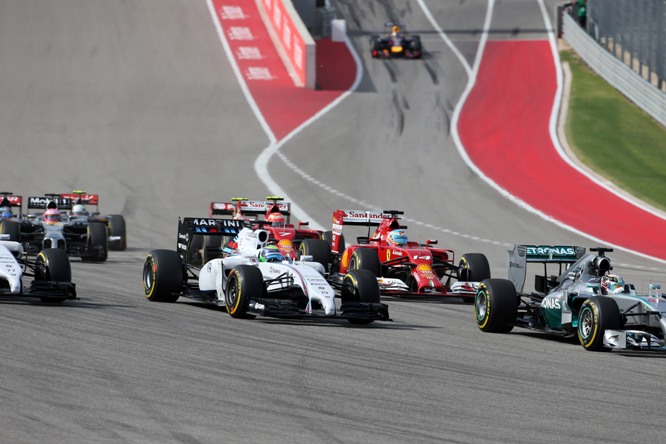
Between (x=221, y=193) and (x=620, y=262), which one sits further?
(x=221, y=193)

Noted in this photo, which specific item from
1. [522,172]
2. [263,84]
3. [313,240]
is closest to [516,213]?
[522,172]

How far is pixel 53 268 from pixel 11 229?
10984mm

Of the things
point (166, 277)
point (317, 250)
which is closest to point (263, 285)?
point (166, 277)

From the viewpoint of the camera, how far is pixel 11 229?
99.5 feet

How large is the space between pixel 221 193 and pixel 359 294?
75.4ft

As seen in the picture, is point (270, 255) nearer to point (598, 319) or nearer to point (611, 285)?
point (611, 285)

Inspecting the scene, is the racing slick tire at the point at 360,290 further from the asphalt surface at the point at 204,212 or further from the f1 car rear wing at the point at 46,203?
the f1 car rear wing at the point at 46,203

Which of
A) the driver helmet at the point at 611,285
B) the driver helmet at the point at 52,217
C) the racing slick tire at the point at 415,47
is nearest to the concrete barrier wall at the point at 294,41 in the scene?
the racing slick tire at the point at 415,47

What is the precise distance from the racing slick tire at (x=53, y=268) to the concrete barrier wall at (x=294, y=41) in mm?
37351

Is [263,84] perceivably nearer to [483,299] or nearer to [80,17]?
[80,17]

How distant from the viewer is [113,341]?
1611cm

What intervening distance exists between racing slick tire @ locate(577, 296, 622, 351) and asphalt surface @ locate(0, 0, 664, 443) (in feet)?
0.63

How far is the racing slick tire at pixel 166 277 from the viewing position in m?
21.4

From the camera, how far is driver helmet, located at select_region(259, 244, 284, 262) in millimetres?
20219
